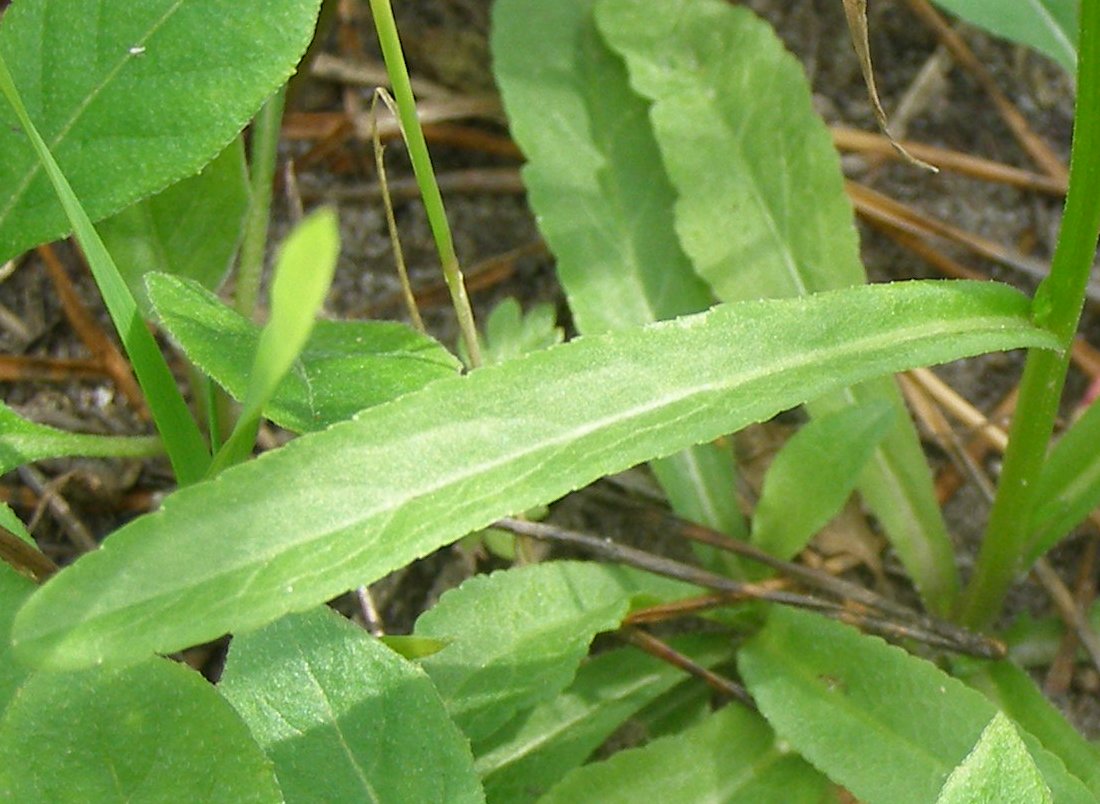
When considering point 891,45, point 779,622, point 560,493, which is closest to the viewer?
point 560,493

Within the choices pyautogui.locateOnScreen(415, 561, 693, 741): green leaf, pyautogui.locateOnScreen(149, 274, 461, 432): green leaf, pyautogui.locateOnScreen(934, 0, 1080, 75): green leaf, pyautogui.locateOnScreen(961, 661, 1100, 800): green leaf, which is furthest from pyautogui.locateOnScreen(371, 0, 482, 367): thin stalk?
pyautogui.locateOnScreen(934, 0, 1080, 75): green leaf

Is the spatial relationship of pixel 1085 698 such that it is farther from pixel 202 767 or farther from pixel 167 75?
pixel 167 75

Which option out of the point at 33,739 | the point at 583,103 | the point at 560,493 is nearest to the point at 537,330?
the point at 583,103

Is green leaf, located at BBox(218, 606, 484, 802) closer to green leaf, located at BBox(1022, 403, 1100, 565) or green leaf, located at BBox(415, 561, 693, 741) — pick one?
green leaf, located at BBox(415, 561, 693, 741)

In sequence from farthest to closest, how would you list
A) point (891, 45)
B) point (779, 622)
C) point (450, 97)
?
1. point (891, 45)
2. point (450, 97)
3. point (779, 622)

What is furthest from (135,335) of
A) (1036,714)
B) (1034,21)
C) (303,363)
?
(1034,21)

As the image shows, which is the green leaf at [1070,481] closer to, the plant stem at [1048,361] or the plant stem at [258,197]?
the plant stem at [1048,361]

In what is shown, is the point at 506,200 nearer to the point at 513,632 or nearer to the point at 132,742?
the point at 513,632

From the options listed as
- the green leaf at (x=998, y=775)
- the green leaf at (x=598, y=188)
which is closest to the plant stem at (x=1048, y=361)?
the green leaf at (x=598, y=188)
